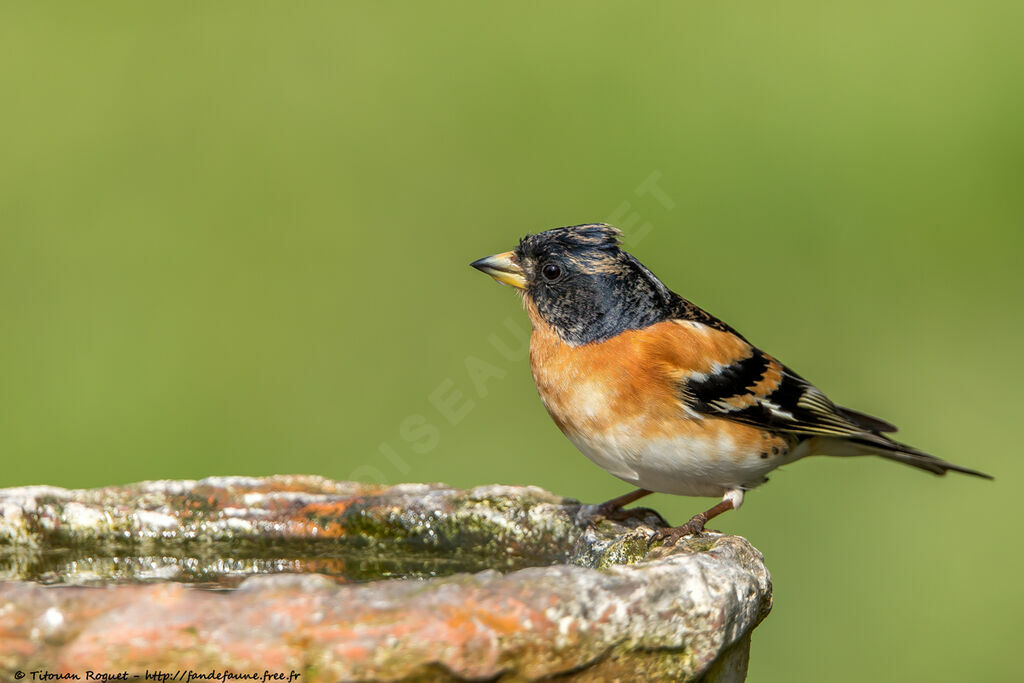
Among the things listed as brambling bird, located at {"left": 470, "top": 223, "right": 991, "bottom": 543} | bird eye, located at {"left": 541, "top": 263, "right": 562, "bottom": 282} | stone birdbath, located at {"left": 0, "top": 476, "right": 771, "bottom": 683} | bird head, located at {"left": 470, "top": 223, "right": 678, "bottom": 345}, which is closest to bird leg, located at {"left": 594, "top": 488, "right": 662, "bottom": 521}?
brambling bird, located at {"left": 470, "top": 223, "right": 991, "bottom": 543}

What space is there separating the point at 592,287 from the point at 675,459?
0.70 m

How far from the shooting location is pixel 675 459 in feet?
12.6

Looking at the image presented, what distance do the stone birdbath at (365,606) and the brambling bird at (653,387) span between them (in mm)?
312

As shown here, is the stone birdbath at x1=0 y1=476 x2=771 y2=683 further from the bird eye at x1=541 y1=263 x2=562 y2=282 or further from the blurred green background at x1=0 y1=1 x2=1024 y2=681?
the blurred green background at x1=0 y1=1 x2=1024 y2=681

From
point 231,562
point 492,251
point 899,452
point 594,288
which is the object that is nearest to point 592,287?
point 594,288

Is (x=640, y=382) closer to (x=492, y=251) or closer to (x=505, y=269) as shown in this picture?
(x=505, y=269)

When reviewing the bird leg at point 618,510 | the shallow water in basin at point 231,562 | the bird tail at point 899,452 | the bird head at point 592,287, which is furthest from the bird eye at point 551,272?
the bird tail at point 899,452

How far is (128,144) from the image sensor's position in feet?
30.7

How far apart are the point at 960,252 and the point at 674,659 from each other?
666 cm

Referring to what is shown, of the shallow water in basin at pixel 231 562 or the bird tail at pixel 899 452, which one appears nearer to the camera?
the shallow water in basin at pixel 231 562

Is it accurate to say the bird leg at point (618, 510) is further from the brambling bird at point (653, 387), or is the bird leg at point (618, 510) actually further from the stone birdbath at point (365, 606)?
the stone birdbath at point (365, 606)

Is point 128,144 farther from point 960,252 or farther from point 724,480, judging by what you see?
point 724,480

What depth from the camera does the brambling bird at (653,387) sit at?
3.87 meters

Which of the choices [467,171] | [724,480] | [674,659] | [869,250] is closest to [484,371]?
[467,171]
